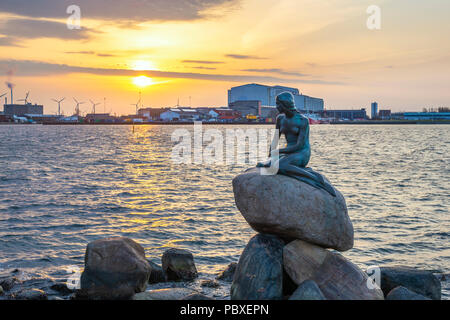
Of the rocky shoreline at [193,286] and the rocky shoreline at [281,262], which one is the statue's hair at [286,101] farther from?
the rocky shoreline at [193,286]

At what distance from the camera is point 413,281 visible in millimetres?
11641

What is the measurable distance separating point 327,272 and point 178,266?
15.3ft

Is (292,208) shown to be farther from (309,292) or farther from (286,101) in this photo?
(286,101)

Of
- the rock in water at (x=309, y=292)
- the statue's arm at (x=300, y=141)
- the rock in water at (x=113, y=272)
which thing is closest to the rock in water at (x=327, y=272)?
the rock in water at (x=309, y=292)

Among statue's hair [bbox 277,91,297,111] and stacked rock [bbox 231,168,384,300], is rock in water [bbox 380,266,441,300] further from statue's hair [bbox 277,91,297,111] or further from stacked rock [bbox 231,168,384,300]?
statue's hair [bbox 277,91,297,111]

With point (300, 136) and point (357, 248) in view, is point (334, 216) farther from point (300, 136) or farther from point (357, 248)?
point (357, 248)

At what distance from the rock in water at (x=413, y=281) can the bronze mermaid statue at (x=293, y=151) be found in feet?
9.42

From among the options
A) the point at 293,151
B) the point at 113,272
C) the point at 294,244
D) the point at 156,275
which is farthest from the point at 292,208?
the point at 156,275

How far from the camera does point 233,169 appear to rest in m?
44.9

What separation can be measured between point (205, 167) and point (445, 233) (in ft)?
99.9

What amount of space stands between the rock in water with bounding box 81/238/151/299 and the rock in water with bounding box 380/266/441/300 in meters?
6.06

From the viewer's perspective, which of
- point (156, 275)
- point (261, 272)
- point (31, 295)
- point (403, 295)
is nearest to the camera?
point (403, 295)

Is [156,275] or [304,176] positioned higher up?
[304,176]

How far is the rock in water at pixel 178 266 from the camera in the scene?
1352cm
